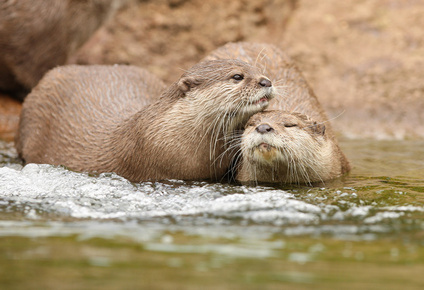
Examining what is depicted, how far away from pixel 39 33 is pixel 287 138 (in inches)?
131

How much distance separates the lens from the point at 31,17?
6.49 meters

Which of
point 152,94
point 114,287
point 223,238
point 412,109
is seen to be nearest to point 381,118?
point 412,109

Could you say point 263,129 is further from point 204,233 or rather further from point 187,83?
point 204,233

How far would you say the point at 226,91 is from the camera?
4230 millimetres

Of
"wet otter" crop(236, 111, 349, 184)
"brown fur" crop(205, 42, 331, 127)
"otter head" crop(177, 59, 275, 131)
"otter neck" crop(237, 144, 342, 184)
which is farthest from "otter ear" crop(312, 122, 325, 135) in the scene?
"otter head" crop(177, 59, 275, 131)

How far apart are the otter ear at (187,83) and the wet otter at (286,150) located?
41 cm

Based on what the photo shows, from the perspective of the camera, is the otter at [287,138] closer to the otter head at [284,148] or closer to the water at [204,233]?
the otter head at [284,148]

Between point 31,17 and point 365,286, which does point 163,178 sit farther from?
point 31,17

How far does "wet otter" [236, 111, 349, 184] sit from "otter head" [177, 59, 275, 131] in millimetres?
114

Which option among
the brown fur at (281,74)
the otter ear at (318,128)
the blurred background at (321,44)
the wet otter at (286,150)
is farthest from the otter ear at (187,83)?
the blurred background at (321,44)

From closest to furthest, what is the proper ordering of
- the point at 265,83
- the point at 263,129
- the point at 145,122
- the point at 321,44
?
the point at 263,129
the point at 265,83
the point at 145,122
the point at 321,44

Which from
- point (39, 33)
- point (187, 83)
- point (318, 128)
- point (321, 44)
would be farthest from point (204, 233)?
point (321, 44)

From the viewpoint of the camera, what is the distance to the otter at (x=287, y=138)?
13.7ft

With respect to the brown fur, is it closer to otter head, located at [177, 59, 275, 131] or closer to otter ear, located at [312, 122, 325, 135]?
otter ear, located at [312, 122, 325, 135]
